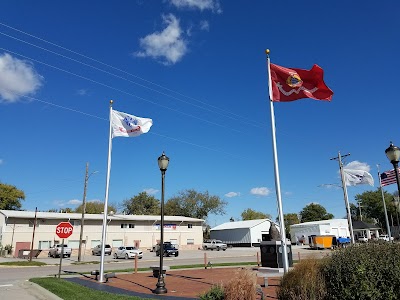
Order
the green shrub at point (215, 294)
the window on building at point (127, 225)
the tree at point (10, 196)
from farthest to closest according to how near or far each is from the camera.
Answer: the tree at point (10, 196) → the window on building at point (127, 225) → the green shrub at point (215, 294)

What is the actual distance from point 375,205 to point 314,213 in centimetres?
2150

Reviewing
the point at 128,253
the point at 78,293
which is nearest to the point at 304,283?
the point at 78,293

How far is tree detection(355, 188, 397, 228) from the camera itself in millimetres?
104162

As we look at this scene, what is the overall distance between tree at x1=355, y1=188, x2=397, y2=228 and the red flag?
103244mm

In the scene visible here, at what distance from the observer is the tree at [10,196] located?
77.7 metres

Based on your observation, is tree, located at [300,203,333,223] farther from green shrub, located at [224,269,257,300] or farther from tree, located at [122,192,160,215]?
green shrub, located at [224,269,257,300]

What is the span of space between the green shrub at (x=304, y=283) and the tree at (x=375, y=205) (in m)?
108

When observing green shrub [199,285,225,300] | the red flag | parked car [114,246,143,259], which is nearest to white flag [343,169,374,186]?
the red flag

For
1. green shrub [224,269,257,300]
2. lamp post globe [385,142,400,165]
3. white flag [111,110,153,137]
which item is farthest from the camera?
white flag [111,110,153,137]

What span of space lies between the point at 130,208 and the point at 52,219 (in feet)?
183

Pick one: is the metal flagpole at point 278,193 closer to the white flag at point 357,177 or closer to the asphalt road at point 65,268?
the asphalt road at point 65,268

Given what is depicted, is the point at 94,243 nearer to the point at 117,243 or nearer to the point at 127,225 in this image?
the point at 117,243

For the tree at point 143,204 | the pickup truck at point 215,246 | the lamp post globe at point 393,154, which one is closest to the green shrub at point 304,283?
the lamp post globe at point 393,154

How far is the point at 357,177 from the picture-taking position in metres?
27.9
